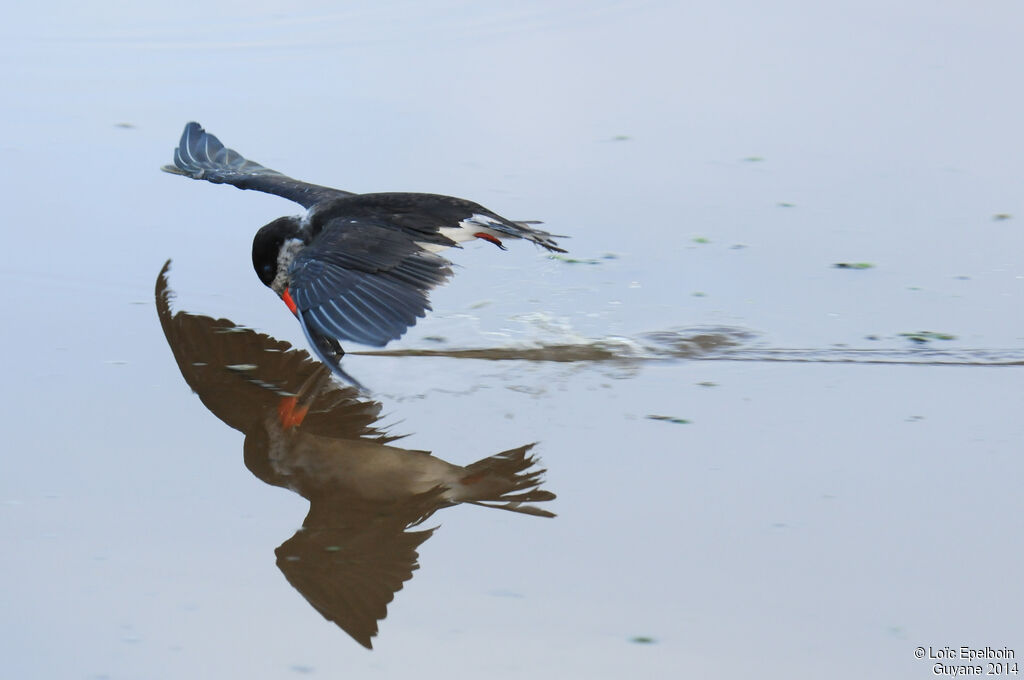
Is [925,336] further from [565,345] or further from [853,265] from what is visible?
[565,345]

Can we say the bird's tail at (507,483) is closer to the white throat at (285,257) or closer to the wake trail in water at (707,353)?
the wake trail in water at (707,353)

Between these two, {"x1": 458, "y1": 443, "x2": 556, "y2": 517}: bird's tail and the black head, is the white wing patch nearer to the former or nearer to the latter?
the black head

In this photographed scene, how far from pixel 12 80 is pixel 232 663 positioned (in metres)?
6.14

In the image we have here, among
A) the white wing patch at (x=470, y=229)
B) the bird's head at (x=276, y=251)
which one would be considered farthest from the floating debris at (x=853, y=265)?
the bird's head at (x=276, y=251)

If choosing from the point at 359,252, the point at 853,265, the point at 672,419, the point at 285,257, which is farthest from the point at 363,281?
the point at 853,265

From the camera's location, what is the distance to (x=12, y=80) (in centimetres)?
880

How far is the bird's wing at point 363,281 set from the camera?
4777mm

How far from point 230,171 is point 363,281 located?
202 centimetres

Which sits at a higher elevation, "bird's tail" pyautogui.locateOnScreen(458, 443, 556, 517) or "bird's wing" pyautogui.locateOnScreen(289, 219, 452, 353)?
"bird's wing" pyautogui.locateOnScreen(289, 219, 452, 353)

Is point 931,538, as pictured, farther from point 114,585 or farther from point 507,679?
point 114,585

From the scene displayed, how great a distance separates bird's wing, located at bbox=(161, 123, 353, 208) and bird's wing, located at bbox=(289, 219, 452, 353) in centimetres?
82

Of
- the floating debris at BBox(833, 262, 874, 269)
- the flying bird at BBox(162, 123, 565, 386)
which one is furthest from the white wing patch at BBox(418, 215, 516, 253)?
the floating debris at BBox(833, 262, 874, 269)

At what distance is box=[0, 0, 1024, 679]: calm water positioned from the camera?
398cm

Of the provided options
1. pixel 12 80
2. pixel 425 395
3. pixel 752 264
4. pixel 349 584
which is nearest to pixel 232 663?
pixel 349 584
